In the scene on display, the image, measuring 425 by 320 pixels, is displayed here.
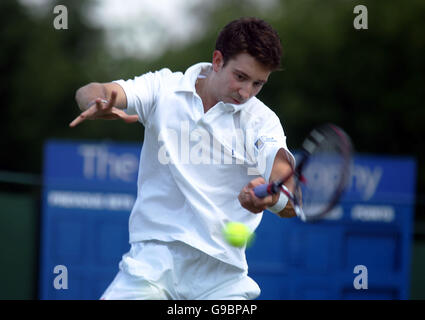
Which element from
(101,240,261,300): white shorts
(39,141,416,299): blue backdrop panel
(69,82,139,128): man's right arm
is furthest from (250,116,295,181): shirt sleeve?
(39,141,416,299): blue backdrop panel

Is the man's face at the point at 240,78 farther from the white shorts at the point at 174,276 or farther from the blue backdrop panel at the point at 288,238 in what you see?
the blue backdrop panel at the point at 288,238

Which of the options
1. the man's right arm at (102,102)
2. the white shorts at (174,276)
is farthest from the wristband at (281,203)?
the man's right arm at (102,102)

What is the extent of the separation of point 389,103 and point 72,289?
43.3ft

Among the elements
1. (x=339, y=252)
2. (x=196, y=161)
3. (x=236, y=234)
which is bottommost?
(x=339, y=252)

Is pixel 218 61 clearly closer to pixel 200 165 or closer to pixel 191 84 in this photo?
pixel 191 84

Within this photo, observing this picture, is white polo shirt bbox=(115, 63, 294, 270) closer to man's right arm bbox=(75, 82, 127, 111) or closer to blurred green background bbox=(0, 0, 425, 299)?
man's right arm bbox=(75, 82, 127, 111)

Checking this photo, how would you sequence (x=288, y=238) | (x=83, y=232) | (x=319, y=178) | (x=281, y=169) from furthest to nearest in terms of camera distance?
1. (x=83, y=232)
2. (x=288, y=238)
3. (x=319, y=178)
4. (x=281, y=169)

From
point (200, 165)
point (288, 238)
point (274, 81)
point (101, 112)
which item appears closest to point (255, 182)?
point (200, 165)

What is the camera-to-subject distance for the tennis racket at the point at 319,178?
354 cm

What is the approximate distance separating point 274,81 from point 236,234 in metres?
18.3

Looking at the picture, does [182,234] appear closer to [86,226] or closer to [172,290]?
[172,290]

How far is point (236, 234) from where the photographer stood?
368cm

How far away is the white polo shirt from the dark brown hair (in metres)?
0.26
